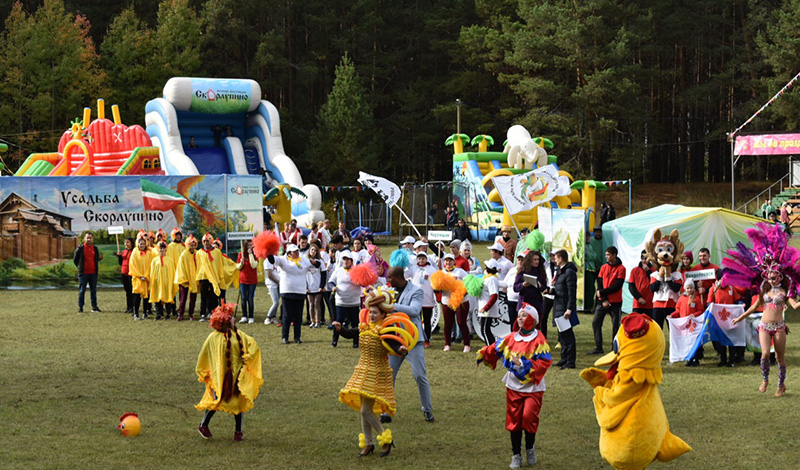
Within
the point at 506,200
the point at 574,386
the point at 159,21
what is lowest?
the point at 574,386

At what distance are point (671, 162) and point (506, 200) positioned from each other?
40.4 m

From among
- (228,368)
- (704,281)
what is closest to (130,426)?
(228,368)

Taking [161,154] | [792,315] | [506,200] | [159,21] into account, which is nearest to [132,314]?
[506,200]

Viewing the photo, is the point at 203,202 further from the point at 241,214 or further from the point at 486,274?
the point at 486,274

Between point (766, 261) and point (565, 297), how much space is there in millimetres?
2552

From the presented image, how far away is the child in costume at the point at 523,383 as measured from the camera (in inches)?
302

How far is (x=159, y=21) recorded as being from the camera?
49.3 metres

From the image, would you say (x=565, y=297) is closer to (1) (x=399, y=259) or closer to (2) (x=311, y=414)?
(1) (x=399, y=259)

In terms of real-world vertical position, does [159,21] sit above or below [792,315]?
above

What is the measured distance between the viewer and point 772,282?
34.0ft

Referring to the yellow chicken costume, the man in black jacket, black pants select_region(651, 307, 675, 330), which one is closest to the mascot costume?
black pants select_region(651, 307, 675, 330)

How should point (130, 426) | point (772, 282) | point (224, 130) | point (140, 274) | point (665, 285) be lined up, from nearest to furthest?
point (130, 426) → point (772, 282) → point (665, 285) → point (140, 274) → point (224, 130)

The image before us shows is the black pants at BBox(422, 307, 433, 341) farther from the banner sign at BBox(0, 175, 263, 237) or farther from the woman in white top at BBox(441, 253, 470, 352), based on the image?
the banner sign at BBox(0, 175, 263, 237)

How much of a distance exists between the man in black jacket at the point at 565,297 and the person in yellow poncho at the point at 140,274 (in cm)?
816
